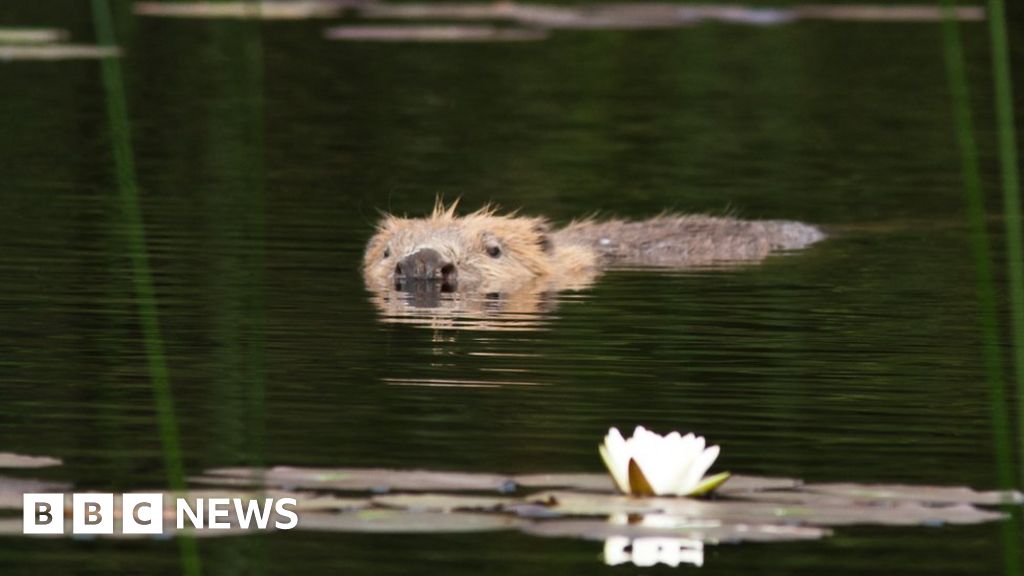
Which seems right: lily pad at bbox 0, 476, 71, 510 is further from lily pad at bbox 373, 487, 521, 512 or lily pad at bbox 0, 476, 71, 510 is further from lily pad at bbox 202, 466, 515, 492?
lily pad at bbox 373, 487, 521, 512

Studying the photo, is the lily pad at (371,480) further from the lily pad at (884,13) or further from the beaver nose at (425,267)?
the lily pad at (884,13)

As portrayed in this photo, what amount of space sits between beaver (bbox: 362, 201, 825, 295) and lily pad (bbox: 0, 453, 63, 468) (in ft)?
17.4

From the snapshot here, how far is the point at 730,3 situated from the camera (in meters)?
29.9

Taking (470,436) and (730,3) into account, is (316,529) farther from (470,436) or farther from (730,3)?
(730,3)

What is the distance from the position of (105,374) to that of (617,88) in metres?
14.6

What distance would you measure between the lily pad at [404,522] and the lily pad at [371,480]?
307 mm

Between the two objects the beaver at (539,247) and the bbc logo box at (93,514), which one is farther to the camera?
the beaver at (539,247)

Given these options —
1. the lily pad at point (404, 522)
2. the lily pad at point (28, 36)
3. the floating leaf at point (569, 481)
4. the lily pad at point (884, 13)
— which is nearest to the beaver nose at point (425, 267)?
the floating leaf at point (569, 481)

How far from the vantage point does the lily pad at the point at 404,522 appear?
6512 millimetres

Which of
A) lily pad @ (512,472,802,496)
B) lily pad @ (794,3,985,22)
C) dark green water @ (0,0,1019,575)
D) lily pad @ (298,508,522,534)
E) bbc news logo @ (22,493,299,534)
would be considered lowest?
lily pad @ (298,508,522,534)

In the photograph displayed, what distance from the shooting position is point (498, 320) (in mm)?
11781

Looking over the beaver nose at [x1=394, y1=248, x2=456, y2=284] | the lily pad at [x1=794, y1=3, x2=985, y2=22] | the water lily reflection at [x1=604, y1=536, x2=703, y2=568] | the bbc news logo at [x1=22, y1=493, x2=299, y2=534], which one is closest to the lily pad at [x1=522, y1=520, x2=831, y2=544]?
the water lily reflection at [x1=604, y1=536, x2=703, y2=568]

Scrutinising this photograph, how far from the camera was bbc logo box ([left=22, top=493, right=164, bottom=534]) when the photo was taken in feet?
22.0

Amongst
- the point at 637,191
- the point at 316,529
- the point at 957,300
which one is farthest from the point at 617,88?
the point at 316,529
